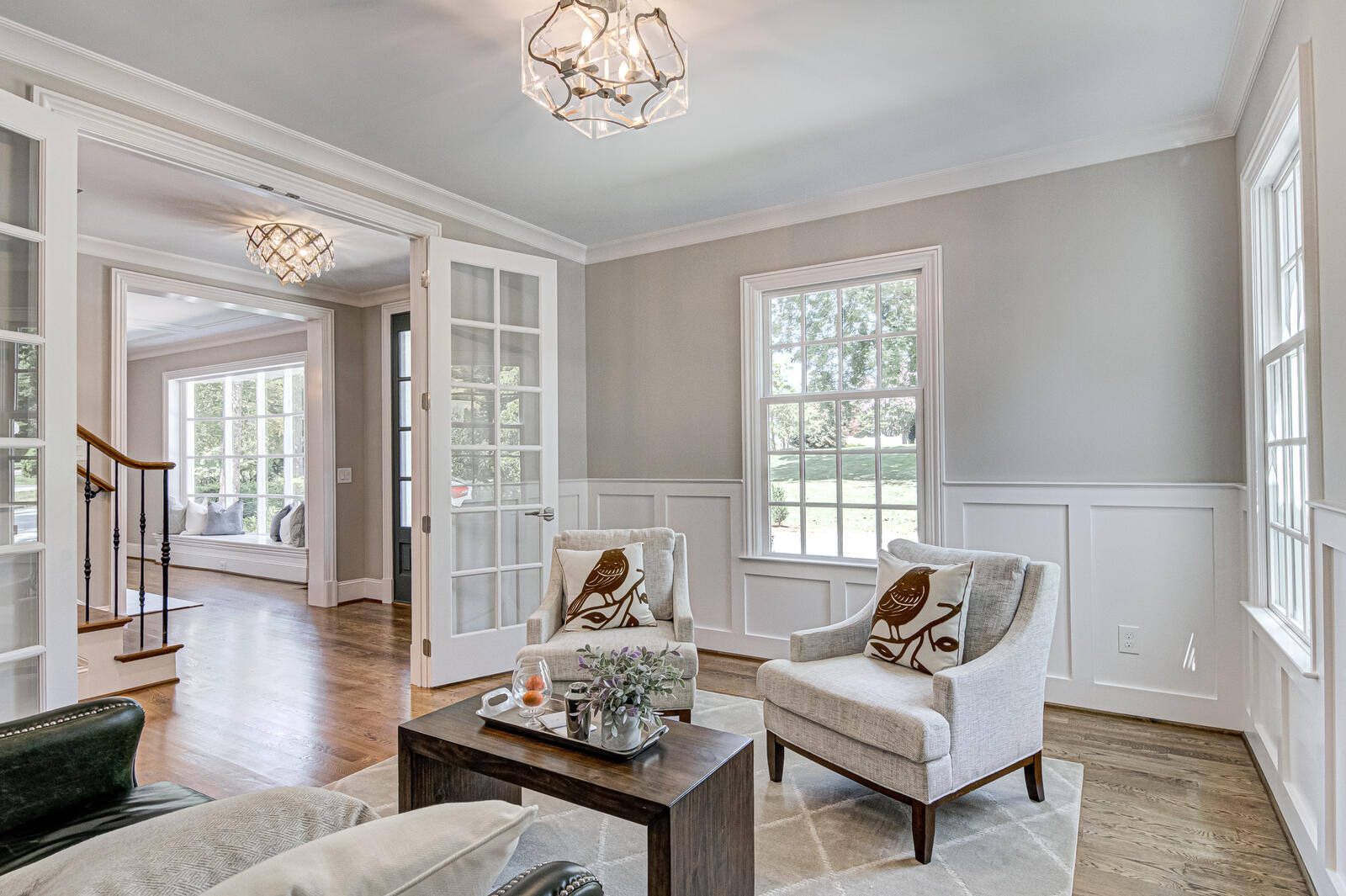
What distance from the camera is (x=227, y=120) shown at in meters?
2.92

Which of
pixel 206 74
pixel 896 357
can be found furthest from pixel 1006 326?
pixel 206 74

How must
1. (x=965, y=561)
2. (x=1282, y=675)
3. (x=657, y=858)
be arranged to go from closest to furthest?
(x=657, y=858) < (x=1282, y=675) < (x=965, y=561)

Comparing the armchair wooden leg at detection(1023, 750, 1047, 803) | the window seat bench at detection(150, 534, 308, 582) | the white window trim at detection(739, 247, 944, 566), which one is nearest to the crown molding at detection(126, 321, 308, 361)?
the window seat bench at detection(150, 534, 308, 582)

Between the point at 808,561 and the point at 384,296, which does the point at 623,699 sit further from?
the point at 384,296

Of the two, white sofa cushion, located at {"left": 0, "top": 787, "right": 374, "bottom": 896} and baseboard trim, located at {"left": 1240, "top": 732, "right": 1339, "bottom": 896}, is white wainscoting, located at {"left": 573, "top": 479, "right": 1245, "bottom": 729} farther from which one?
white sofa cushion, located at {"left": 0, "top": 787, "right": 374, "bottom": 896}

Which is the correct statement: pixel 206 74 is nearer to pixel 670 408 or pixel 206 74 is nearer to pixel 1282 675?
pixel 670 408

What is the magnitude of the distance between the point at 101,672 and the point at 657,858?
3.51m

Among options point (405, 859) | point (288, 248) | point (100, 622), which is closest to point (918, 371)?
point (405, 859)

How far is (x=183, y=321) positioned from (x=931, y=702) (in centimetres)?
764

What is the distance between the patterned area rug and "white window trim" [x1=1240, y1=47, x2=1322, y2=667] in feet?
2.93

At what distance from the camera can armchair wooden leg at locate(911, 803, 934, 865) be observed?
207 centimetres

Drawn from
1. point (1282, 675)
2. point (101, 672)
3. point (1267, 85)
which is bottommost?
point (101, 672)

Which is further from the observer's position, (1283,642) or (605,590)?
(605,590)

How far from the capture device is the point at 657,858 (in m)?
1.61
